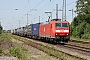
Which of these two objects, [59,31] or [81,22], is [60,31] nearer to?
[59,31]

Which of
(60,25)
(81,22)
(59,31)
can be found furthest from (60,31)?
(81,22)

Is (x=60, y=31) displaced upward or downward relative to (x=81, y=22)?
downward

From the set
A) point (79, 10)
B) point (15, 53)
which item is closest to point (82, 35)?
point (79, 10)

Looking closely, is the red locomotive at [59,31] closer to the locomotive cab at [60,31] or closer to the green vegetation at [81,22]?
the locomotive cab at [60,31]

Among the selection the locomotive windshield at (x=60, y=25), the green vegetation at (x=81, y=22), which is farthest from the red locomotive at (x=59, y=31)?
the green vegetation at (x=81, y=22)

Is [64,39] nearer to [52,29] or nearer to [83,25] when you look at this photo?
[52,29]

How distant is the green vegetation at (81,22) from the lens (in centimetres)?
5133

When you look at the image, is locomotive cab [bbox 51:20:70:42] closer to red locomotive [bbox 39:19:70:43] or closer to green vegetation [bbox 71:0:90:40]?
red locomotive [bbox 39:19:70:43]

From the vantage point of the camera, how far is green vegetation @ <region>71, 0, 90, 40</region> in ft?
168

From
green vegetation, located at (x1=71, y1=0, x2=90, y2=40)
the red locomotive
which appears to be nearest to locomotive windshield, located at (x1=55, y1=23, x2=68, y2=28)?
the red locomotive

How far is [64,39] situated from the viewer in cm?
2970

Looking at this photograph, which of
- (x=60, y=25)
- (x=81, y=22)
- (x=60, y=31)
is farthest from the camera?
(x=81, y=22)

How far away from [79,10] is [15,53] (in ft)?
159

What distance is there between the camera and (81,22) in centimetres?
5775
